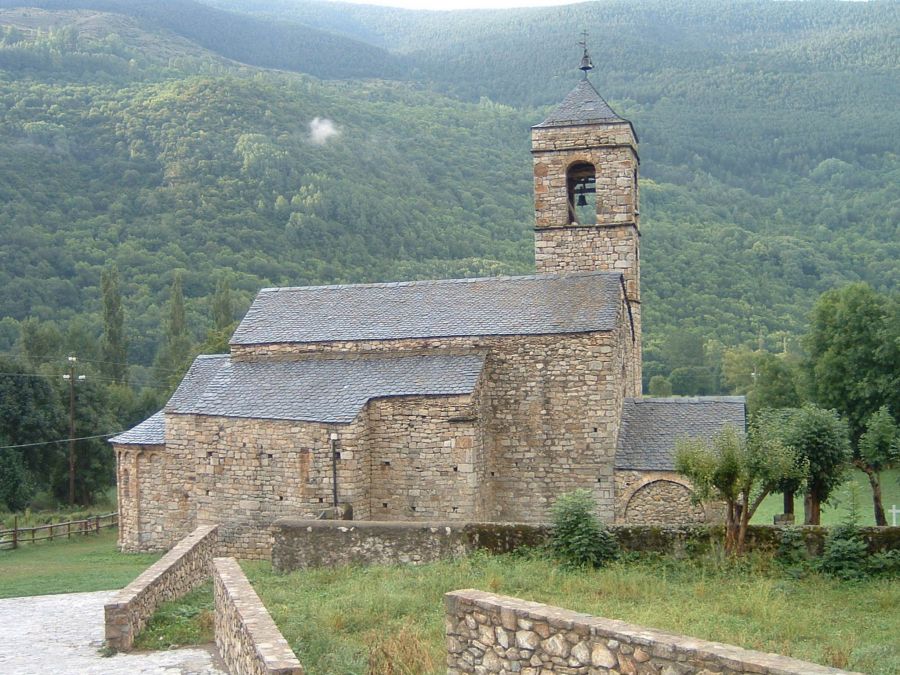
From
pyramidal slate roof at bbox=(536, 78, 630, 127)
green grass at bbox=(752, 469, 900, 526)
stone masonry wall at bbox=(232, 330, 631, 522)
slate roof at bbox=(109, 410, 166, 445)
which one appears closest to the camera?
stone masonry wall at bbox=(232, 330, 631, 522)

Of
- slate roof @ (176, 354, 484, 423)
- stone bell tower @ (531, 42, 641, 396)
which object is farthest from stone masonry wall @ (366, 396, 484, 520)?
stone bell tower @ (531, 42, 641, 396)

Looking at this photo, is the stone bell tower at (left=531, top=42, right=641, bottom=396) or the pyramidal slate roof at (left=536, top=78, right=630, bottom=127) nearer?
the stone bell tower at (left=531, top=42, right=641, bottom=396)

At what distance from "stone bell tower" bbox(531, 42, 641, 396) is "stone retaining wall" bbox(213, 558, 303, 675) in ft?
46.7

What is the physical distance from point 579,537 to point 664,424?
8770 mm

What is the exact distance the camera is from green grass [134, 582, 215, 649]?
12.0 meters

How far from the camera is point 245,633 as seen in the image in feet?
30.0

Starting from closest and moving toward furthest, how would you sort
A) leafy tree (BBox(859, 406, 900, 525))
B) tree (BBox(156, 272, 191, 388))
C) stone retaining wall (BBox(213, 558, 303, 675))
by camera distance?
1. stone retaining wall (BBox(213, 558, 303, 675))
2. leafy tree (BBox(859, 406, 900, 525))
3. tree (BBox(156, 272, 191, 388))

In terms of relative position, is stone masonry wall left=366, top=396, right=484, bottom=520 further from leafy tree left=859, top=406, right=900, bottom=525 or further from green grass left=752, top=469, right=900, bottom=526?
leafy tree left=859, top=406, right=900, bottom=525

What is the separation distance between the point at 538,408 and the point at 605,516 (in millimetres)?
2533

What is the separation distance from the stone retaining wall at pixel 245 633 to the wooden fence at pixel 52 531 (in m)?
15.9

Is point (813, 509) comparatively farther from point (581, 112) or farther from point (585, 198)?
point (581, 112)

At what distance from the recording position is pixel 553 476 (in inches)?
853

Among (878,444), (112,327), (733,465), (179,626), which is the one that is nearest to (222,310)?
(112,327)

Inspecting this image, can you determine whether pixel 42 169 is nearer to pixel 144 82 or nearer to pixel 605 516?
pixel 144 82
